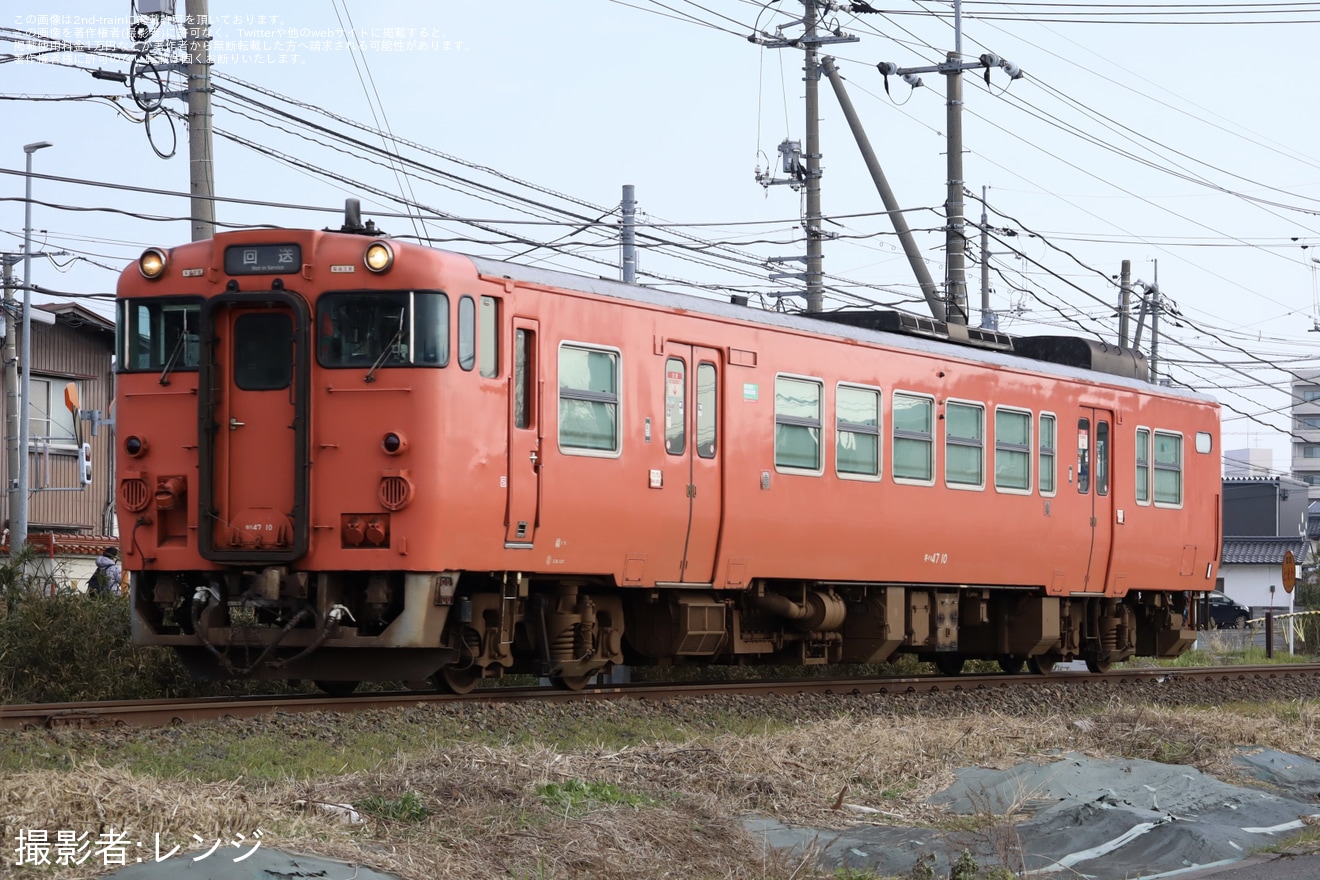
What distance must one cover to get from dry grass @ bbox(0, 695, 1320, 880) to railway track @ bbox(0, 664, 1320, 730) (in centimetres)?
89

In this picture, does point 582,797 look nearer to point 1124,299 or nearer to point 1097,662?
point 1097,662

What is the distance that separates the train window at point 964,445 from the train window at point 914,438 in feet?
0.81

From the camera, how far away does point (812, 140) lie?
2875cm

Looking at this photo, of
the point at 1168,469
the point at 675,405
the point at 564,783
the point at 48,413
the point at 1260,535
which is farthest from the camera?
the point at 1260,535

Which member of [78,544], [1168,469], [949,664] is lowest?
[949,664]

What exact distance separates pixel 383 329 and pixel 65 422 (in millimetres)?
27245

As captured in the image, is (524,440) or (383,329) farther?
(524,440)

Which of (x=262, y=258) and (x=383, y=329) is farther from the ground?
(x=262, y=258)

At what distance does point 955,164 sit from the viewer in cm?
2412

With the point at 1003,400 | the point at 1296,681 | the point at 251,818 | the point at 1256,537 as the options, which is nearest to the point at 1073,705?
the point at 1003,400

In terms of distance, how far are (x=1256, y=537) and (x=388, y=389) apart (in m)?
59.0

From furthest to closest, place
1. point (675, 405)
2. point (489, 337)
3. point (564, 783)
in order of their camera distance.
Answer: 1. point (675, 405)
2. point (489, 337)
3. point (564, 783)

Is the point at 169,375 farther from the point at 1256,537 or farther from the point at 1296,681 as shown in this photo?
the point at 1256,537

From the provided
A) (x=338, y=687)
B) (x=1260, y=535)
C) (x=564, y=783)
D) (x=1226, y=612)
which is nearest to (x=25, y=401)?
(x=338, y=687)
